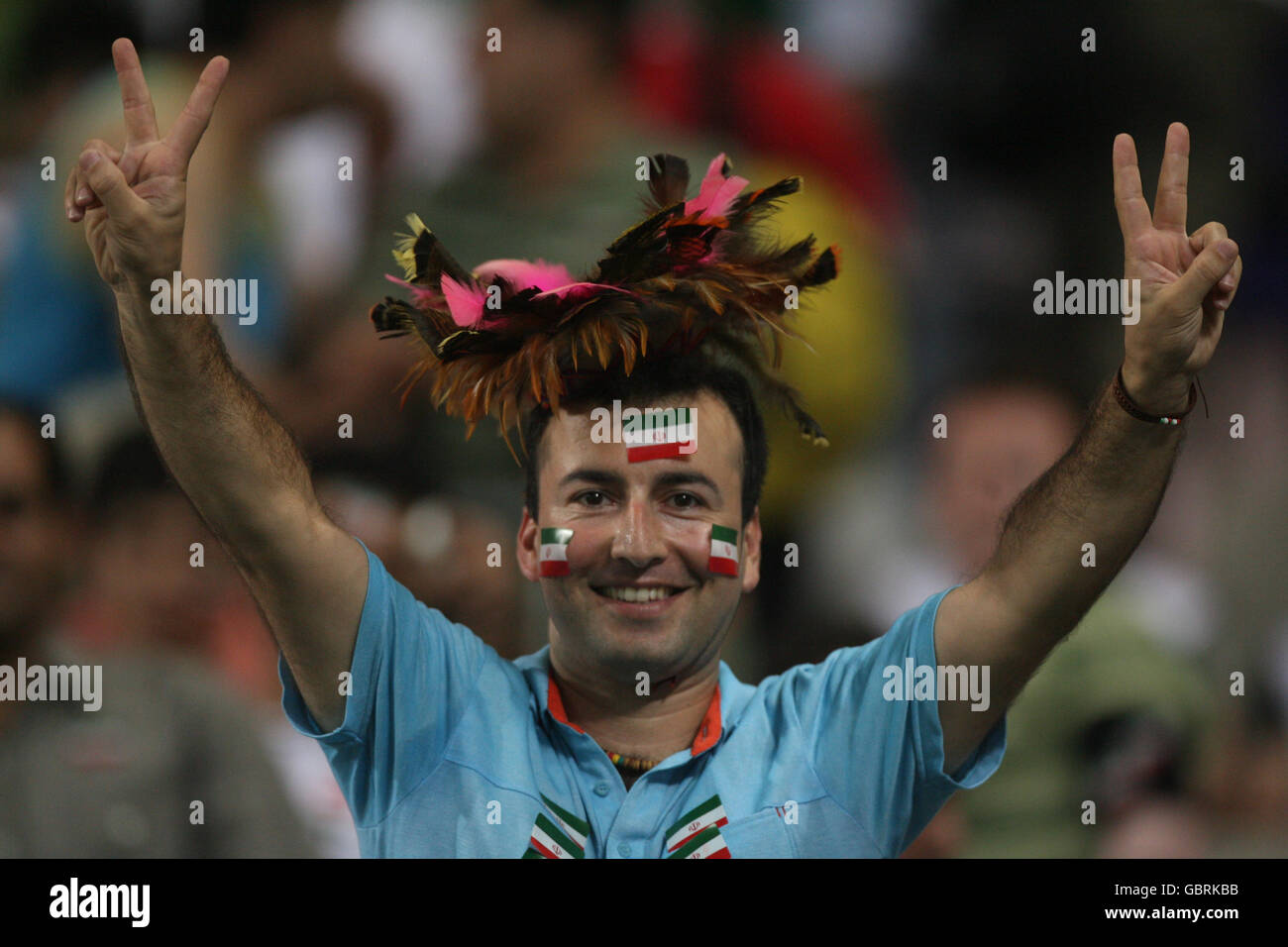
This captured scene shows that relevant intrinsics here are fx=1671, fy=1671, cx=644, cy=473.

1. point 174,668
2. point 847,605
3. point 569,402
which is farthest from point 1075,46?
point 174,668

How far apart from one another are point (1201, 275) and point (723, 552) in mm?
929

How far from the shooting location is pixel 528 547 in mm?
3105

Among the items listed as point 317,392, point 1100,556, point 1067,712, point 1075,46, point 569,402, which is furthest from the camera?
point 1075,46

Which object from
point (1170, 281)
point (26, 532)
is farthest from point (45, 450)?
point (1170, 281)

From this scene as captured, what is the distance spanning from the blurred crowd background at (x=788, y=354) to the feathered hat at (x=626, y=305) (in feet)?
3.85

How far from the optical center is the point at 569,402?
119 inches

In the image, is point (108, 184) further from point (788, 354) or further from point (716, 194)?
point (788, 354)

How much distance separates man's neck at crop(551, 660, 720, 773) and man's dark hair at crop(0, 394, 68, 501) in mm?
1765

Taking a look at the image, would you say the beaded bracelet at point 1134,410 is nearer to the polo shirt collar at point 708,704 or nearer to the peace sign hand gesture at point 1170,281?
the peace sign hand gesture at point 1170,281

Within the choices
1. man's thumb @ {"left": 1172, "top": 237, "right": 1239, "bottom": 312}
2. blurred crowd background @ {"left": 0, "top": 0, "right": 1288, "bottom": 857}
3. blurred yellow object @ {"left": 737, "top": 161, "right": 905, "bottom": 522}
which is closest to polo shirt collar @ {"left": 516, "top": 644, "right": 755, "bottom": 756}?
blurred crowd background @ {"left": 0, "top": 0, "right": 1288, "bottom": 857}

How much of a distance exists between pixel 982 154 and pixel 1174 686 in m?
1.95

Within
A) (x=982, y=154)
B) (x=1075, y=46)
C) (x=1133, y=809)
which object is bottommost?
(x=1133, y=809)
